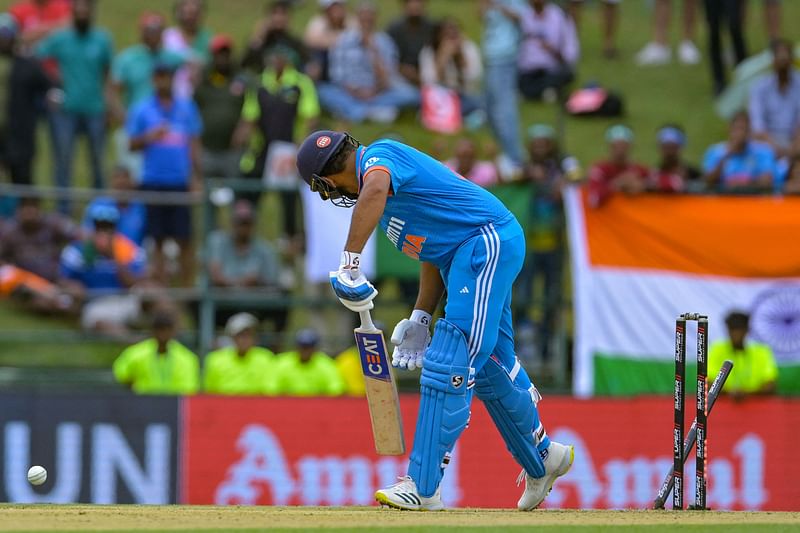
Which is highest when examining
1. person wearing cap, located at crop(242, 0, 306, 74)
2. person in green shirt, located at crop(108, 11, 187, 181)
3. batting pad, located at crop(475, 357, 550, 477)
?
person wearing cap, located at crop(242, 0, 306, 74)

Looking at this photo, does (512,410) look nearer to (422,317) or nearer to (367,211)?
(422,317)

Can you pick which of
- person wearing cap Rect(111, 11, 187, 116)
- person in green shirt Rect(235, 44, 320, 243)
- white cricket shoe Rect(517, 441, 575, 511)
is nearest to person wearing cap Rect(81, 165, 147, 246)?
person in green shirt Rect(235, 44, 320, 243)

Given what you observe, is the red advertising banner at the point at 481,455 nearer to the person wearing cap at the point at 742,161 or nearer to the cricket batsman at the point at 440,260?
the person wearing cap at the point at 742,161

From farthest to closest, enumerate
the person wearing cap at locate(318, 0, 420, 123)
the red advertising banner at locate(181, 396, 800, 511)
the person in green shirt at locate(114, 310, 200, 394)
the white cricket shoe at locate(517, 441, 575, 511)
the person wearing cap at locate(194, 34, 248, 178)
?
the person wearing cap at locate(318, 0, 420, 123) → the person wearing cap at locate(194, 34, 248, 178) → the person in green shirt at locate(114, 310, 200, 394) → the red advertising banner at locate(181, 396, 800, 511) → the white cricket shoe at locate(517, 441, 575, 511)

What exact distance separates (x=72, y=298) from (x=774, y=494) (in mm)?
7236

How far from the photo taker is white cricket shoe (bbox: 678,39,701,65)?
22.9 meters

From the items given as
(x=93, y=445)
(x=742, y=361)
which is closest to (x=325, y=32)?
(x=93, y=445)

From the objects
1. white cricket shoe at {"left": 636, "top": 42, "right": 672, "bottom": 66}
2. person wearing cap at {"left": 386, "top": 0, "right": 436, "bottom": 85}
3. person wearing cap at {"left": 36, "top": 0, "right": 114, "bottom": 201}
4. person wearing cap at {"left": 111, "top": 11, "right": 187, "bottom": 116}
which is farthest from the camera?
white cricket shoe at {"left": 636, "top": 42, "right": 672, "bottom": 66}

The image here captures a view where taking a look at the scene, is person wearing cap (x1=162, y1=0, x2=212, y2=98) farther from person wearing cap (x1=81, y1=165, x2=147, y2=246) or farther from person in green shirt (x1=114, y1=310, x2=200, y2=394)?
person in green shirt (x1=114, y1=310, x2=200, y2=394)

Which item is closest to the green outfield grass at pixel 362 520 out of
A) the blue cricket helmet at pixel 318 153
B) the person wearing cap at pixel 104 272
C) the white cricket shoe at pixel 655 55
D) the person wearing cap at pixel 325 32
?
the blue cricket helmet at pixel 318 153

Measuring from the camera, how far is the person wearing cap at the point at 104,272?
15.2m

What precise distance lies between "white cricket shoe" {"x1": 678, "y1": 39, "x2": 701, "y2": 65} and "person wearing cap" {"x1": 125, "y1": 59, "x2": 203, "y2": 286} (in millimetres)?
9342

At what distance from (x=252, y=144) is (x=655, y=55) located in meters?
8.66

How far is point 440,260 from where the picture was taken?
348 inches
